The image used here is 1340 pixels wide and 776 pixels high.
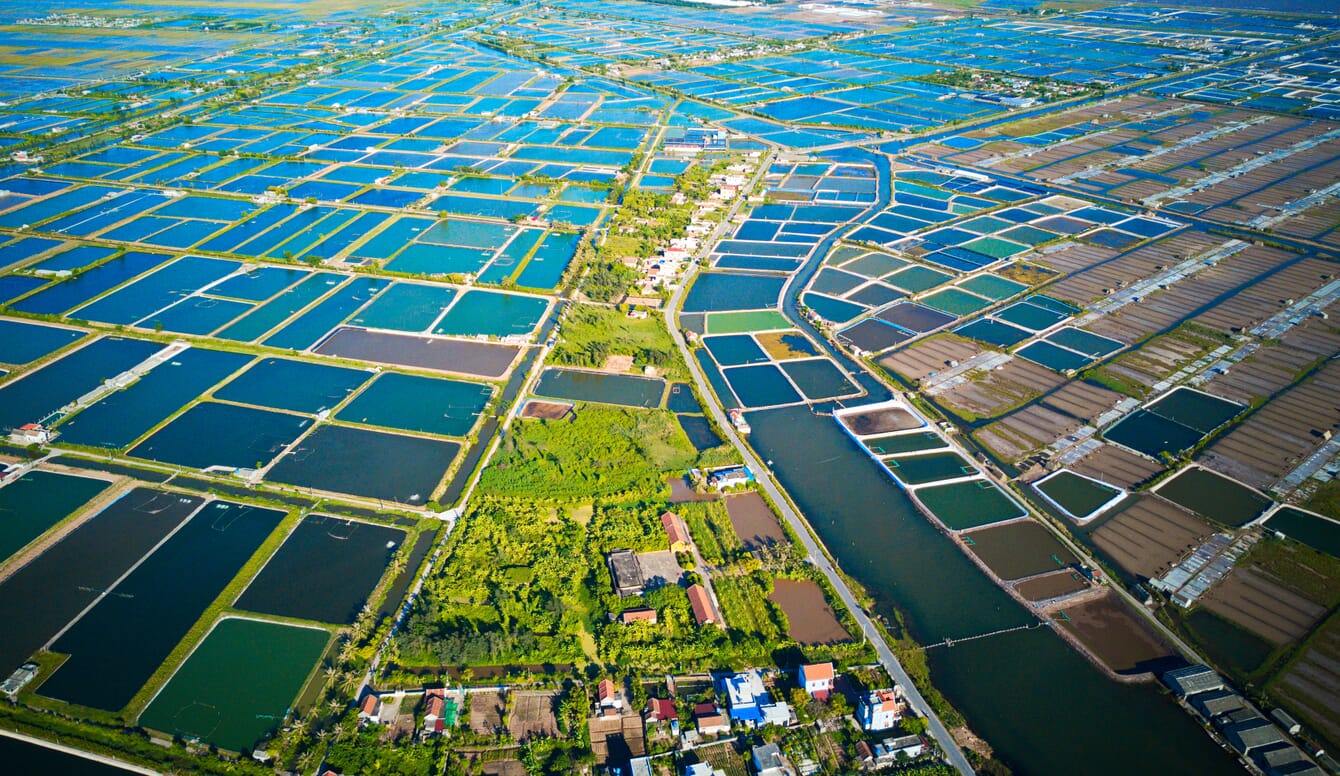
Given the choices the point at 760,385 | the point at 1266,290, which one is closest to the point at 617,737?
the point at 760,385

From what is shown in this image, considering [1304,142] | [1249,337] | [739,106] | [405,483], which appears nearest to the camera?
[405,483]

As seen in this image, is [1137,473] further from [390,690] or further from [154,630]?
[154,630]

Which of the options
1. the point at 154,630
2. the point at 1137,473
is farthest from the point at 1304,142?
the point at 154,630

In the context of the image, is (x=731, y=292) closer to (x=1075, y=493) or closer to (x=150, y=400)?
(x=1075, y=493)

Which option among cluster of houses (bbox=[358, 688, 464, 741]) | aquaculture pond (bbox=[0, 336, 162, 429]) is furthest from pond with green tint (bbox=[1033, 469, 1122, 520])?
aquaculture pond (bbox=[0, 336, 162, 429])

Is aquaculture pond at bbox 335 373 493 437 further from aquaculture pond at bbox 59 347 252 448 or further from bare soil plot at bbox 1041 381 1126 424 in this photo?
bare soil plot at bbox 1041 381 1126 424

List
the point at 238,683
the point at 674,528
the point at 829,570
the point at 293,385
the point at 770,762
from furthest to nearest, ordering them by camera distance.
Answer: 1. the point at 293,385
2. the point at 674,528
3. the point at 829,570
4. the point at 238,683
5. the point at 770,762

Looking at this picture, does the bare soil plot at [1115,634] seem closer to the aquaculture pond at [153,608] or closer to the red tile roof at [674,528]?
the red tile roof at [674,528]
